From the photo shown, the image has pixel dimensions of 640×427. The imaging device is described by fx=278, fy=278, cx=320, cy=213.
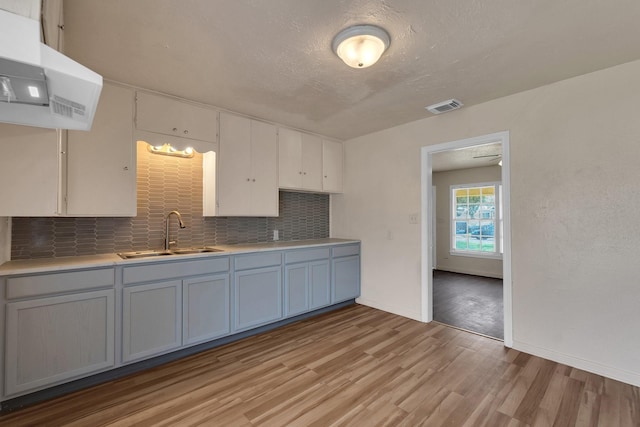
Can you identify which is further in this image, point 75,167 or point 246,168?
point 246,168

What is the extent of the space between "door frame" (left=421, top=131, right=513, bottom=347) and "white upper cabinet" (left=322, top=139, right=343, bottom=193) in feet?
4.32

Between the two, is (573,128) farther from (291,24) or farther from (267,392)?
(267,392)

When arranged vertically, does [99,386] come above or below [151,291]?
below

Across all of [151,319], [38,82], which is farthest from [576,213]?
[151,319]

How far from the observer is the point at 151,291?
7.66ft

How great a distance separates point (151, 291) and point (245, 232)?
1.36m

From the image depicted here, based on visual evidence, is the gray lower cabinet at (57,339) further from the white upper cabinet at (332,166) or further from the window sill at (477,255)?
the window sill at (477,255)

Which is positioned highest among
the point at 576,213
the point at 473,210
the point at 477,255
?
the point at 473,210

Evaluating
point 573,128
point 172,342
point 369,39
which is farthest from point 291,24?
point 172,342

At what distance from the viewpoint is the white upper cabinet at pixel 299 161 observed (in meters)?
3.60

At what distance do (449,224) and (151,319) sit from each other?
6450mm

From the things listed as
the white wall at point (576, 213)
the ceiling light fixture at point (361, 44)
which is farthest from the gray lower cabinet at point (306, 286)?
the ceiling light fixture at point (361, 44)

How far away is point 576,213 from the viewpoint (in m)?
2.40

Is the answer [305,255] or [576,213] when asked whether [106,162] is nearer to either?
[305,255]
